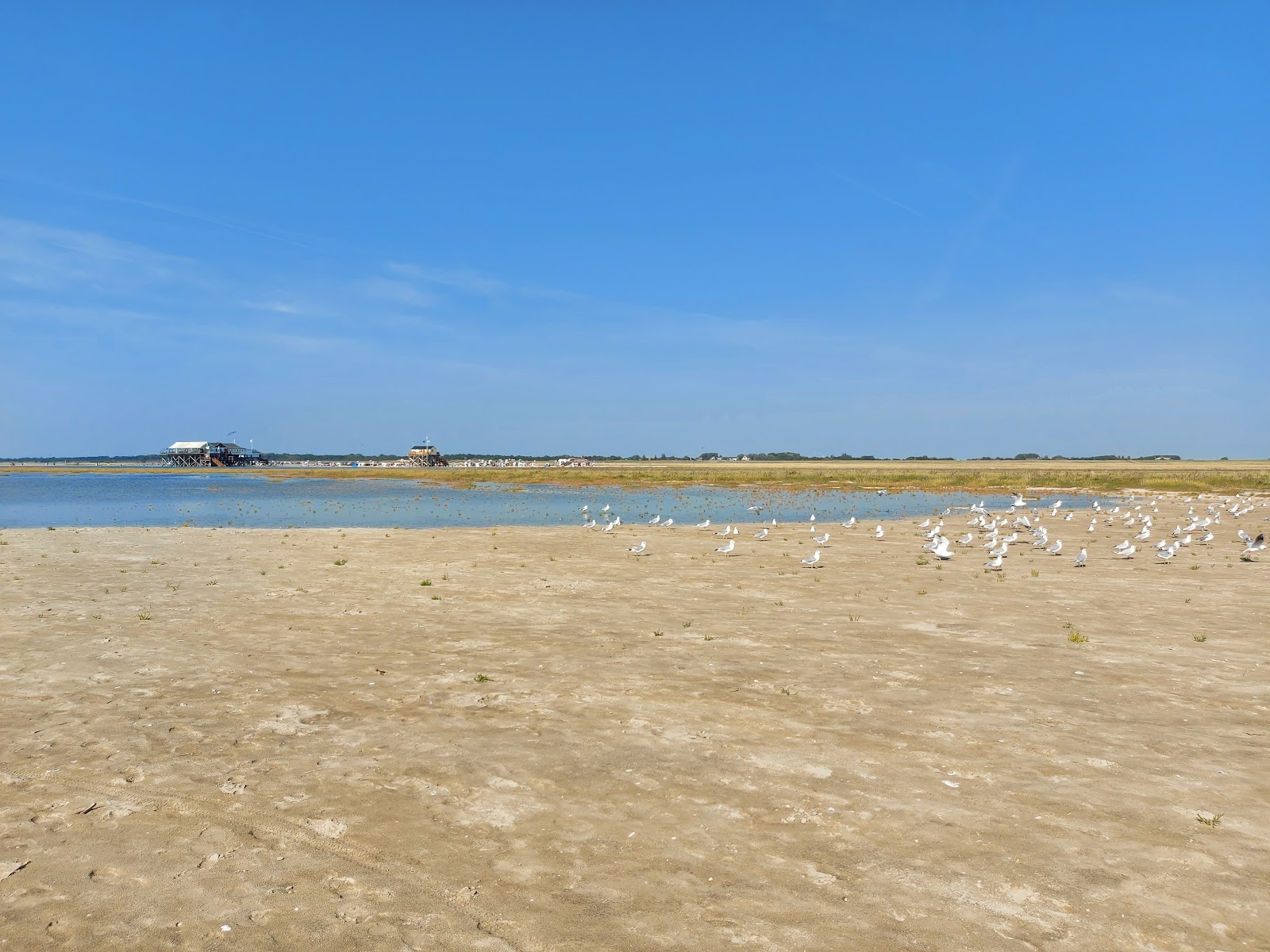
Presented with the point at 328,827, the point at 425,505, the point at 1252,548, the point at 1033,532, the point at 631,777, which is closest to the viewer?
the point at 328,827

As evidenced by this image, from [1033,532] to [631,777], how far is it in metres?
35.3

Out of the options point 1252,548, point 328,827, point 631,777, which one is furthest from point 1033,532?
point 328,827

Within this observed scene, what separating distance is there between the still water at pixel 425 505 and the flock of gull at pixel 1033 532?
392cm

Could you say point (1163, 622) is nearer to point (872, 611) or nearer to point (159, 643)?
point (872, 611)

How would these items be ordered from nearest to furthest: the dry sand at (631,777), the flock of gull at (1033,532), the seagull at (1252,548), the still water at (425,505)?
the dry sand at (631,777), the flock of gull at (1033,532), the seagull at (1252,548), the still water at (425,505)

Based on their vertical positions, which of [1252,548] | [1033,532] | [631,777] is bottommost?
[631,777]

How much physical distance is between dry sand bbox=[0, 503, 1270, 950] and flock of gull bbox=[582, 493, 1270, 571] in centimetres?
1041

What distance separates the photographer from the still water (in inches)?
1976

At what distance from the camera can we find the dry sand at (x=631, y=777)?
6.34 metres

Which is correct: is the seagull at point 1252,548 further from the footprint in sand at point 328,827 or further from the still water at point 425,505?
the footprint in sand at point 328,827

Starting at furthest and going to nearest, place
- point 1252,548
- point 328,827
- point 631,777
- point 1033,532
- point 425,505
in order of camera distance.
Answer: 1. point 425,505
2. point 1033,532
3. point 1252,548
4. point 631,777
5. point 328,827

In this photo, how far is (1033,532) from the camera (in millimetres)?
38250

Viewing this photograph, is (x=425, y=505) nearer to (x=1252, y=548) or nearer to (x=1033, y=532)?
(x=1033, y=532)

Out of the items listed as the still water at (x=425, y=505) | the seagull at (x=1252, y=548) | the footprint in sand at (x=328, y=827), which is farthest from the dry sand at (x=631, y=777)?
the still water at (x=425, y=505)
